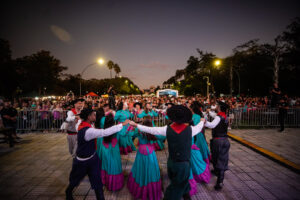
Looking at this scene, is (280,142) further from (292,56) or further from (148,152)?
(292,56)

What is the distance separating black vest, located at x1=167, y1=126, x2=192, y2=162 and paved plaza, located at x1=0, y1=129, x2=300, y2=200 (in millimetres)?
1563

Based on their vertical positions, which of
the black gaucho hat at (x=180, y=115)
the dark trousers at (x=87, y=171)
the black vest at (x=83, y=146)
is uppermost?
the black gaucho hat at (x=180, y=115)

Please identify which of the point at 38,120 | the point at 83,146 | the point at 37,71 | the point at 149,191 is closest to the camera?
the point at 83,146

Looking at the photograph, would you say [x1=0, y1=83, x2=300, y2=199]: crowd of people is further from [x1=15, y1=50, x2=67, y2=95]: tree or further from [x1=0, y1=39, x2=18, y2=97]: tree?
[x1=15, y1=50, x2=67, y2=95]: tree

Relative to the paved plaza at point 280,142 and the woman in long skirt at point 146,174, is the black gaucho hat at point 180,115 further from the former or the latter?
the paved plaza at point 280,142

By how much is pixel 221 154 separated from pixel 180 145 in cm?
185

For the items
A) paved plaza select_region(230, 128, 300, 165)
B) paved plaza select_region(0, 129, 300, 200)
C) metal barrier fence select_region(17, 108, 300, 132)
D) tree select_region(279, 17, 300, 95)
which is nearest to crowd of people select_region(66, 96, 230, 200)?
paved plaza select_region(0, 129, 300, 200)

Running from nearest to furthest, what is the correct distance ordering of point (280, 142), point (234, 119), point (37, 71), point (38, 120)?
point (280, 142) < point (38, 120) < point (234, 119) < point (37, 71)

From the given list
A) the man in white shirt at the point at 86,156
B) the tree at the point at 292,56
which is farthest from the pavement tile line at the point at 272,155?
the tree at the point at 292,56

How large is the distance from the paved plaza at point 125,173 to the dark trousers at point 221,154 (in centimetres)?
45

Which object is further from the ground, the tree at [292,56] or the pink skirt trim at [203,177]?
the tree at [292,56]

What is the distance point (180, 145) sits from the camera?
→ 7.86ft

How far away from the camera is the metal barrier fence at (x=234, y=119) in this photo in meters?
8.52

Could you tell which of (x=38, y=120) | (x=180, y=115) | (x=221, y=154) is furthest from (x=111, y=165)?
(x=38, y=120)
